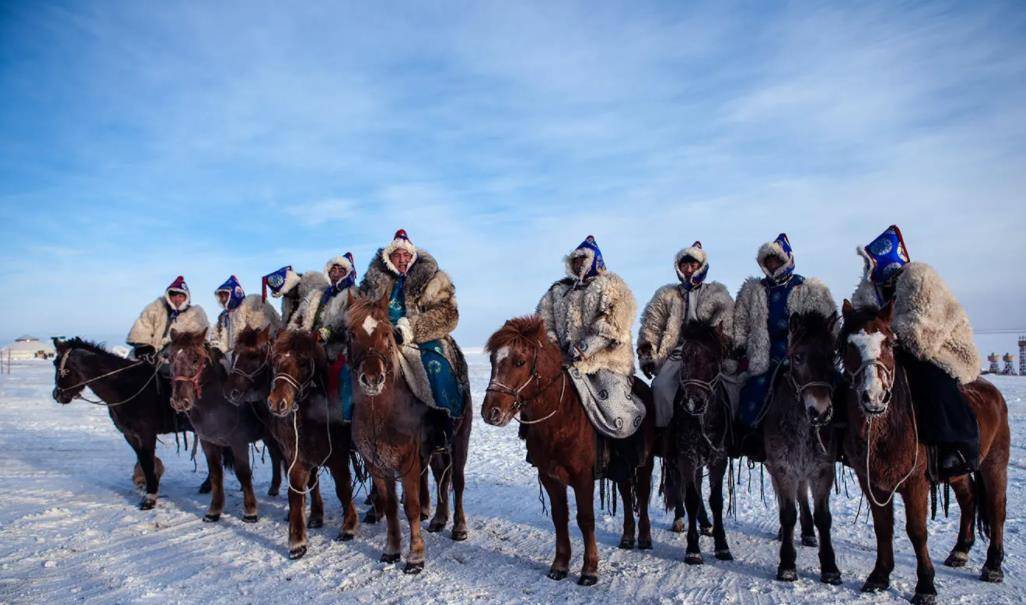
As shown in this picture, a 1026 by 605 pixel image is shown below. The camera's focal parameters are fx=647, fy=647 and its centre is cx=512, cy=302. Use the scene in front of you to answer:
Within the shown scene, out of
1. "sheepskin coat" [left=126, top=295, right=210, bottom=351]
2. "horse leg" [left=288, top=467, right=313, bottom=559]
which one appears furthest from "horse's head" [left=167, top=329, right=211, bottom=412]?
"sheepskin coat" [left=126, top=295, right=210, bottom=351]

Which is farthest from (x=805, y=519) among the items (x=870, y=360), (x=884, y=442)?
(x=870, y=360)

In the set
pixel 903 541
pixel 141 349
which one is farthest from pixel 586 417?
pixel 141 349

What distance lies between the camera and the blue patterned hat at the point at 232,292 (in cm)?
952

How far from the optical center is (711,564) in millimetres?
5988

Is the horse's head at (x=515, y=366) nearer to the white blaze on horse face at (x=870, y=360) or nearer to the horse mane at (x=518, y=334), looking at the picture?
the horse mane at (x=518, y=334)

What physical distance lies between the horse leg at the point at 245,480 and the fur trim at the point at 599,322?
4.15 m

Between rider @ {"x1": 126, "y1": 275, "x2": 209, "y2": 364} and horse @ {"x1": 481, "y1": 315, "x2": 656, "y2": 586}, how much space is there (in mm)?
6430

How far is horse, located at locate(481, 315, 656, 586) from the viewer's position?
5.37 metres

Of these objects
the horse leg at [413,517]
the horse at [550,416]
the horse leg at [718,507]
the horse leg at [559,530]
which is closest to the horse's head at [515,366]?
the horse at [550,416]

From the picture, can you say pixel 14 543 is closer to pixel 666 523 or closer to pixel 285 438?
pixel 285 438

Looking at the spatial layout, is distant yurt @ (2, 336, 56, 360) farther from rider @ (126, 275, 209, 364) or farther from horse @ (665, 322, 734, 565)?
horse @ (665, 322, 734, 565)

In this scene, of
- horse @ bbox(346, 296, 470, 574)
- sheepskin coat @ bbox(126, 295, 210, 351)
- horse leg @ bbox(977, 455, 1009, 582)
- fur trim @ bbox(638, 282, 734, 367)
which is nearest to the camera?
horse leg @ bbox(977, 455, 1009, 582)

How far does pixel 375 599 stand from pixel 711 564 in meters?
3.05

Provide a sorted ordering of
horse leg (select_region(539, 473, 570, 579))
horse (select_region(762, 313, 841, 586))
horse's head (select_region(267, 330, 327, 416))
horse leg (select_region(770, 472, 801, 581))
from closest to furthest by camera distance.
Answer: horse (select_region(762, 313, 841, 586)), horse leg (select_region(770, 472, 801, 581)), horse leg (select_region(539, 473, 570, 579)), horse's head (select_region(267, 330, 327, 416))
